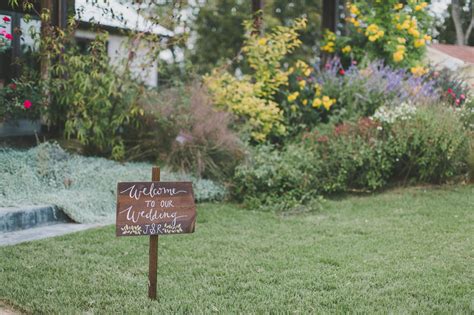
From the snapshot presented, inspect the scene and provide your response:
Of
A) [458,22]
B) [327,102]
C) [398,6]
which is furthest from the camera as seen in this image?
[458,22]

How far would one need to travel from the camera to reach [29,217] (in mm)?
5637

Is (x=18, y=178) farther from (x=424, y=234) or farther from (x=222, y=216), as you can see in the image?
(x=424, y=234)

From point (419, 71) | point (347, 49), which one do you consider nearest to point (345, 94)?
point (419, 71)

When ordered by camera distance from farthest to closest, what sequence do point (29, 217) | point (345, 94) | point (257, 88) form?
point (345, 94) < point (257, 88) < point (29, 217)

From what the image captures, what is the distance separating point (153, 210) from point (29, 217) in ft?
8.17

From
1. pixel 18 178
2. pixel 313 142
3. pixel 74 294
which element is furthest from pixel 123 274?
pixel 313 142

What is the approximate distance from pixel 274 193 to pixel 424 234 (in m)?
2.19

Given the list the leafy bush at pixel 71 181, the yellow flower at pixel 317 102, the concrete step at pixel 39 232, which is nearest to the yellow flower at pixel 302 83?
the yellow flower at pixel 317 102

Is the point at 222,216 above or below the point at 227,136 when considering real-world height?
below

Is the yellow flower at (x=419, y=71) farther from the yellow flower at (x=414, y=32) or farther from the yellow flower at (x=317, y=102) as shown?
the yellow flower at (x=317, y=102)

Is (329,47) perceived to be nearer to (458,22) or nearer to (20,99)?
(20,99)

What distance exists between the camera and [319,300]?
3764 mm

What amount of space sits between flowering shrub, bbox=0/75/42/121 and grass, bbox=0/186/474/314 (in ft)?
8.75

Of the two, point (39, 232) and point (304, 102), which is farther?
point (304, 102)
